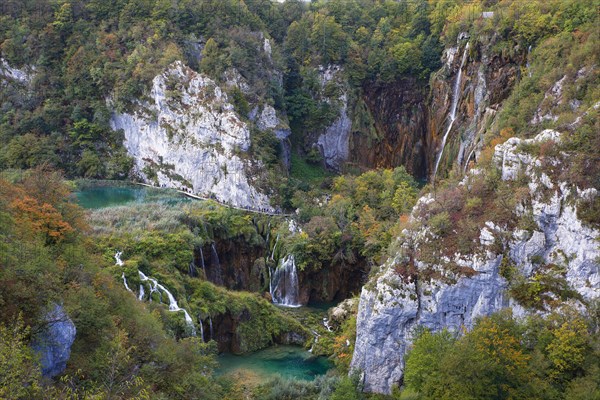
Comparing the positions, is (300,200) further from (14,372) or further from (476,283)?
(14,372)

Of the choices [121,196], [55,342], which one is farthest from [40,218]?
[121,196]

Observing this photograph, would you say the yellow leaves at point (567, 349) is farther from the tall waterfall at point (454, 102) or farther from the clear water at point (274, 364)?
the tall waterfall at point (454, 102)

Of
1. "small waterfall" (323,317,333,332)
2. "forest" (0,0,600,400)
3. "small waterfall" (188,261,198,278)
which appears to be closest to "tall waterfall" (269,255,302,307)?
"forest" (0,0,600,400)

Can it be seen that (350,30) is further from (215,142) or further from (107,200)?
(107,200)

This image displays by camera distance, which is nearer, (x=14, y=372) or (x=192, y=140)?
(x=14, y=372)

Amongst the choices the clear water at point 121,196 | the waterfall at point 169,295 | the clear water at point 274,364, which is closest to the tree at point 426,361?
the clear water at point 274,364

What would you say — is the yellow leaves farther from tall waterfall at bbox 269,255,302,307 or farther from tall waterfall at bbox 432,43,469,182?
tall waterfall at bbox 432,43,469,182

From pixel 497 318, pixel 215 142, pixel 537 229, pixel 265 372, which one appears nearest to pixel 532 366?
pixel 497 318
